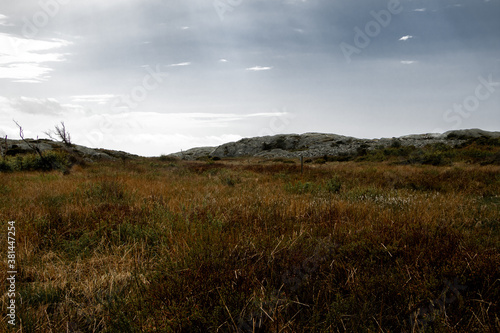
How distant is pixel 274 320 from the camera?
6.06 ft

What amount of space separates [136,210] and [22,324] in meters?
3.25

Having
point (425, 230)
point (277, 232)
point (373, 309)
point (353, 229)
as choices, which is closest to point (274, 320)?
point (373, 309)

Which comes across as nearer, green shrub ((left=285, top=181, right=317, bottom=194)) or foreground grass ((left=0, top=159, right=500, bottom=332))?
foreground grass ((left=0, top=159, right=500, bottom=332))

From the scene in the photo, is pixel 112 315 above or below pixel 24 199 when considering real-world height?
below

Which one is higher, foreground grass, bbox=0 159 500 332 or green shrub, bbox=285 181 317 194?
green shrub, bbox=285 181 317 194

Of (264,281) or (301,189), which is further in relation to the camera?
(301,189)

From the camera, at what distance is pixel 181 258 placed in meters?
2.63

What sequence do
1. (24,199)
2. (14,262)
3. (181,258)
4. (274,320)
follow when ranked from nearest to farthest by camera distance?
(274,320)
(181,258)
(14,262)
(24,199)

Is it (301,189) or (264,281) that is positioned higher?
(301,189)

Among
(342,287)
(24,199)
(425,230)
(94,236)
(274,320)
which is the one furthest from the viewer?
(24,199)

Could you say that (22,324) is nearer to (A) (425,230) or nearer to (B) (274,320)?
(B) (274,320)

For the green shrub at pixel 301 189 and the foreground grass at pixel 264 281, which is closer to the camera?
the foreground grass at pixel 264 281

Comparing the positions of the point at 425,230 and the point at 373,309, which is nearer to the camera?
the point at 373,309

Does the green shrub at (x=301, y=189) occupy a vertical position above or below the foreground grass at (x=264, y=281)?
above
